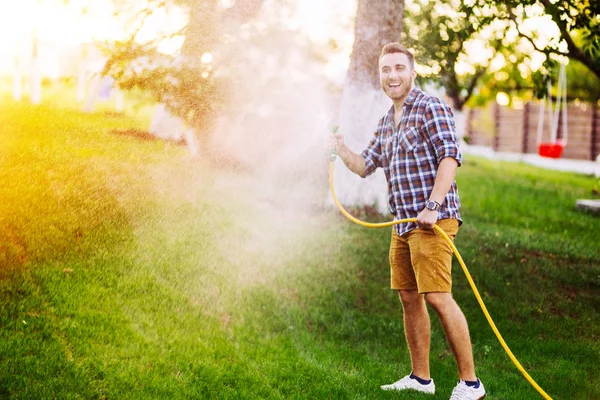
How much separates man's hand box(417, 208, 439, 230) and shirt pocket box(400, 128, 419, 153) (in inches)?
15.3

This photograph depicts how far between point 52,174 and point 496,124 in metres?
24.7

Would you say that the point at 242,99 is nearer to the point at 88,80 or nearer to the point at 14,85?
the point at 88,80

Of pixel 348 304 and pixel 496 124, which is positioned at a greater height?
pixel 496 124

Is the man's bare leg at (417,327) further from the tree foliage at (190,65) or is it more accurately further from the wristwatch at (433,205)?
the tree foliage at (190,65)

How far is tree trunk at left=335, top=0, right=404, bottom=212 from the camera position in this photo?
741 cm

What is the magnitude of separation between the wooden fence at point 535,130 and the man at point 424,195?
22.8 metres

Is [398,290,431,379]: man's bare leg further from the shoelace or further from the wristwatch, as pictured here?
the wristwatch

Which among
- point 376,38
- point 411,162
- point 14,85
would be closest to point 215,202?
point 14,85

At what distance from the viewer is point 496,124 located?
1082 inches

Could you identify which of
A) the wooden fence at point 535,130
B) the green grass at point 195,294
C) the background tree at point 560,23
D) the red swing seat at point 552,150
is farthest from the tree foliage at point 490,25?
the wooden fence at point 535,130

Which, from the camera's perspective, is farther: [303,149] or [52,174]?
[303,149]

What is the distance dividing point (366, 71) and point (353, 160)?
3.27 m

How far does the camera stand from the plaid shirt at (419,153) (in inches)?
154

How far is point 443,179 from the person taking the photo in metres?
3.86
